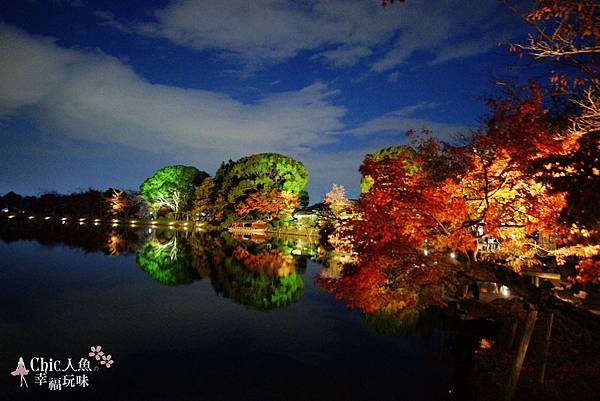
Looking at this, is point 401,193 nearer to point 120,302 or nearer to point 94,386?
point 94,386

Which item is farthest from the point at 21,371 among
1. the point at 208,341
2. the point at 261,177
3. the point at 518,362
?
the point at 261,177

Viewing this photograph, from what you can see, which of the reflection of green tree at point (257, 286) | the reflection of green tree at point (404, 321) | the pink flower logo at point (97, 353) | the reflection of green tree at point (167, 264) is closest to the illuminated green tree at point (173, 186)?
the reflection of green tree at point (167, 264)

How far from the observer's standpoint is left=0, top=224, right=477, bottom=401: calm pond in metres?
7.32

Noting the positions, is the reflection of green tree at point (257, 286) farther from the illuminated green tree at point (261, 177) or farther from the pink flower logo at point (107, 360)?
the illuminated green tree at point (261, 177)

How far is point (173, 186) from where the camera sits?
5275 cm

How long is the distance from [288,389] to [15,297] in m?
11.6

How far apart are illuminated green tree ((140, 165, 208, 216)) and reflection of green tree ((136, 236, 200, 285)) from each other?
26.8 meters

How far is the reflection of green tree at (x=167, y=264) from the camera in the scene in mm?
17573

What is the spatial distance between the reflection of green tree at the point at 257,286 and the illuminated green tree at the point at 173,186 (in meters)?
36.1

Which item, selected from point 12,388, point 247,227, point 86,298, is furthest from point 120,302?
point 247,227

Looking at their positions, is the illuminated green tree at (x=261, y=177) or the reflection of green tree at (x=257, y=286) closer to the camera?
A: the reflection of green tree at (x=257, y=286)

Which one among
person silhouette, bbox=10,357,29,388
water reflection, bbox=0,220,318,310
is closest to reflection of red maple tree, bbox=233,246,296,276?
water reflection, bbox=0,220,318,310

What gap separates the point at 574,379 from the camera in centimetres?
771

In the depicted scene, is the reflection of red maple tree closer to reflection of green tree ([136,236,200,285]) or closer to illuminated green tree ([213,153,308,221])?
reflection of green tree ([136,236,200,285])
